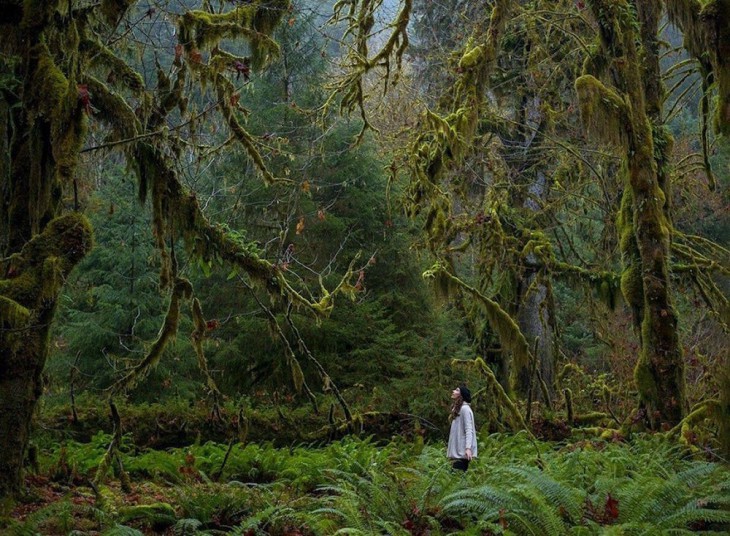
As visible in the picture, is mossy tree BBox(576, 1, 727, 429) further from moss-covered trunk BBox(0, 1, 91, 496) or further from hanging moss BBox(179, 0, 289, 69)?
moss-covered trunk BBox(0, 1, 91, 496)

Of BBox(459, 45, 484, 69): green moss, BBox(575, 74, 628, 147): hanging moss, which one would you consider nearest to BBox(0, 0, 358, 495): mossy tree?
BBox(459, 45, 484, 69): green moss

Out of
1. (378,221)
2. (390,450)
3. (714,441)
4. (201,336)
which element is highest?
(378,221)

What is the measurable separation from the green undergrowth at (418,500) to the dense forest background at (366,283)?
0.11ft

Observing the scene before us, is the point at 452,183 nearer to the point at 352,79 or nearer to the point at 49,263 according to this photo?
the point at 352,79

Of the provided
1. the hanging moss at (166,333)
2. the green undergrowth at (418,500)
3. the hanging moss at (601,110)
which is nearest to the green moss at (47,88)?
the hanging moss at (166,333)

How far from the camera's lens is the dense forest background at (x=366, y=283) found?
575 centimetres

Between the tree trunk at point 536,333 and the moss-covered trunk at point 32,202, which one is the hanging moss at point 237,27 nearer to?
the moss-covered trunk at point 32,202

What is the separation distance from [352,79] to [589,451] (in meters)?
5.71

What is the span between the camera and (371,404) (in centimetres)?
1323

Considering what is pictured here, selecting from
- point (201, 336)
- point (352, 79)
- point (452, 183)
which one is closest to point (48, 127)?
point (201, 336)

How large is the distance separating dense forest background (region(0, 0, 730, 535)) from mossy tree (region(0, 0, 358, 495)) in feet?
0.12

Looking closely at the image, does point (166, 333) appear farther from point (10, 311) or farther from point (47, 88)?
point (47, 88)

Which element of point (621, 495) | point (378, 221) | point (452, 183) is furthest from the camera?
point (378, 221)

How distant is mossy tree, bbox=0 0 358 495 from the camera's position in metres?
5.39
